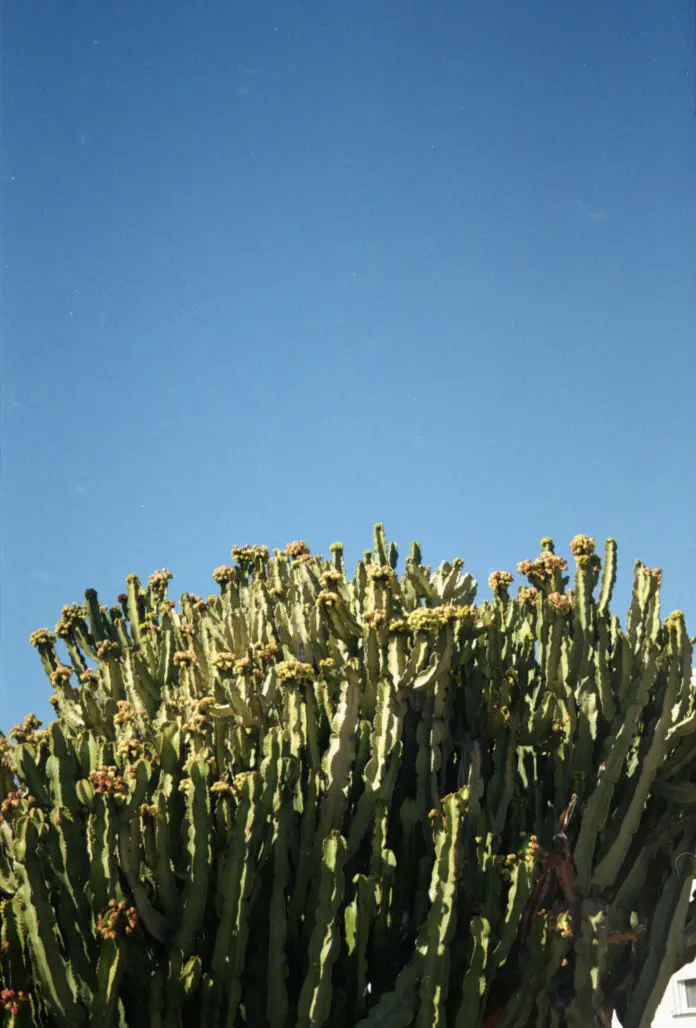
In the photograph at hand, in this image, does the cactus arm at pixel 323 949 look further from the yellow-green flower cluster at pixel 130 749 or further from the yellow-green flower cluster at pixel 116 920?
the yellow-green flower cluster at pixel 130 749

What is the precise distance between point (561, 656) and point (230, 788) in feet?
9.03

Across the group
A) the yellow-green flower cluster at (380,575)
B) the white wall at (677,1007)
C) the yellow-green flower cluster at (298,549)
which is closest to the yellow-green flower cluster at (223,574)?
the yellow-green flower cluster at (298,549)

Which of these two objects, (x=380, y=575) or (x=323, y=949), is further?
(x=380, y=575)

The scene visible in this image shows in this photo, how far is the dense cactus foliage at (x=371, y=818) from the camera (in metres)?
6.71

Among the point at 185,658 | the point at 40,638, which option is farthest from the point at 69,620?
the point at 185,658

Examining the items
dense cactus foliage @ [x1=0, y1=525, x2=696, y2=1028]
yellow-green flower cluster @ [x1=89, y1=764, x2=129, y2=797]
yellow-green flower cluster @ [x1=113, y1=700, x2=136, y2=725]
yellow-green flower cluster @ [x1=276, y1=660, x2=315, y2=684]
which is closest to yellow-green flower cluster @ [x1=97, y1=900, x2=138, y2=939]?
dense cactus foliage @ [x1=0, y1=525, x2=696, y2=1028]

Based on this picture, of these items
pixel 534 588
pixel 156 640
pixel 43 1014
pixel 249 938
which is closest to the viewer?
pixel 43 1014

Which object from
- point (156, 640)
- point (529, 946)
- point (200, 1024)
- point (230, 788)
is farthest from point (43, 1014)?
point (156, 640)

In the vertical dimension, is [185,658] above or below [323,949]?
above

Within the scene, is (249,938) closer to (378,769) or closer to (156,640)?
(378,769)

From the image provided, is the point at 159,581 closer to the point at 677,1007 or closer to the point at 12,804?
the point at 12,804

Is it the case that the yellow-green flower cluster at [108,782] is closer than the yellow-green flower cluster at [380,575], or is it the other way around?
the yellow-green flower cluster at [108,782]

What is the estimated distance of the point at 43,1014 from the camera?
6.65 m

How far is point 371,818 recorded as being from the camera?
24.6 feet
